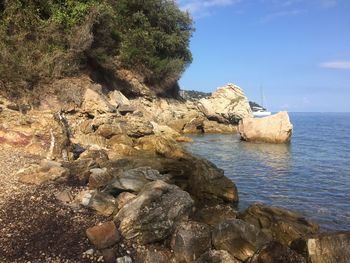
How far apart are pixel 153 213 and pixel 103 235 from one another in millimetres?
1534

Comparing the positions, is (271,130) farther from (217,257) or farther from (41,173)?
(217,257)

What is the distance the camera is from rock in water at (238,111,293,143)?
120ft

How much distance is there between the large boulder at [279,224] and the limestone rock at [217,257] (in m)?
1.48

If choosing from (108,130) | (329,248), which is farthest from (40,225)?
(108,130)

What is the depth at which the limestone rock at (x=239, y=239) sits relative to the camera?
9156mm

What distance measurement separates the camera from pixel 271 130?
36750 millimetres

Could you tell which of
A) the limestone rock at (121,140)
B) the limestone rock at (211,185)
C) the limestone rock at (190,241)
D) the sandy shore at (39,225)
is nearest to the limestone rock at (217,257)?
the limestone rock at (190,241)

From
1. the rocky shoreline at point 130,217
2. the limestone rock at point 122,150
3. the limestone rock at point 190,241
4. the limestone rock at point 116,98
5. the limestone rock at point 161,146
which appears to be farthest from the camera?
the limestone rock at point 116,98

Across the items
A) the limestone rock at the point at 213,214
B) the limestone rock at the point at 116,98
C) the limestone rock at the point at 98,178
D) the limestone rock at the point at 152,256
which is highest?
the limestone rock at the point at 116,98

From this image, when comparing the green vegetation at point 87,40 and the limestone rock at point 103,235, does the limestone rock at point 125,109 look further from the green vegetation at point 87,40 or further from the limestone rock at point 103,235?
the limestone rock at point 103,235

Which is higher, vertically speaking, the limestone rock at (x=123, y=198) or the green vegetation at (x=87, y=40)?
the green vegetation at (x=87, y=40)

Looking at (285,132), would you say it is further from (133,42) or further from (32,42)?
(32,42)

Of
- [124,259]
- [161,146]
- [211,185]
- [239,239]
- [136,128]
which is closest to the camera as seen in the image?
[124,259]

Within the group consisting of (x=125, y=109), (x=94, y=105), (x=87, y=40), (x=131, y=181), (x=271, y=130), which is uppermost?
(x=87, y=40)
